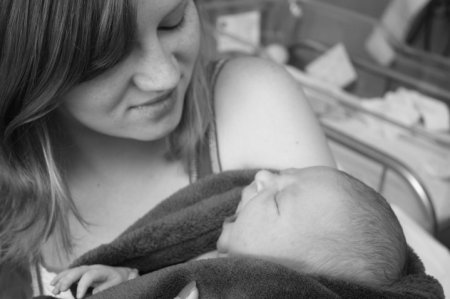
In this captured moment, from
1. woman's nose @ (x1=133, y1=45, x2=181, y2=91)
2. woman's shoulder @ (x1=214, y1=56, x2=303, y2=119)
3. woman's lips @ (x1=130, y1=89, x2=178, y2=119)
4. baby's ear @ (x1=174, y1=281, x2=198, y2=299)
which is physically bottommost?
baby's ear @ (x1=174, y1=281, x2=198, y2=299)

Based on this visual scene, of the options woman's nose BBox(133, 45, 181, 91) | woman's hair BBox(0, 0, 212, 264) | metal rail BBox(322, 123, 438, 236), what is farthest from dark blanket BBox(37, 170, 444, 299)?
metal rail BBox(322, 123, 438, 236)

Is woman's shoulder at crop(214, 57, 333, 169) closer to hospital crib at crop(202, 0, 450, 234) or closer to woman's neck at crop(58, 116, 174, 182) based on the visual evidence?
woman's neck at crop(58, 116, 174, 182)

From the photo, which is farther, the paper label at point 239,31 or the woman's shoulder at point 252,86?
the paper label at point 239,31

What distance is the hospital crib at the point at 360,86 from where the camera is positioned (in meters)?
1.55

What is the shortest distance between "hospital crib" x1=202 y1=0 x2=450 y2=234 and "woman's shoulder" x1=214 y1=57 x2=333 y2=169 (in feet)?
1.91

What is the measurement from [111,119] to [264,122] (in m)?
0.29

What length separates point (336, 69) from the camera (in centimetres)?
220

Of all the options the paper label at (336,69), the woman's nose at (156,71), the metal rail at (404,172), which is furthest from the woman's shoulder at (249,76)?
the paper label at (336,69)

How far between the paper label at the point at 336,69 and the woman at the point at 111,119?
119 cm

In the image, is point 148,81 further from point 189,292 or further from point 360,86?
point 360,86

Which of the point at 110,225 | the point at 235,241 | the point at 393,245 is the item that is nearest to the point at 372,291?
the point at 393,245

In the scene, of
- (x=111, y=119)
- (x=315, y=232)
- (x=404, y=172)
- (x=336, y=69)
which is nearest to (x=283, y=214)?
(x=315, y=232)

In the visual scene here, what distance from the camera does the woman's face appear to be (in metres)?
0.74

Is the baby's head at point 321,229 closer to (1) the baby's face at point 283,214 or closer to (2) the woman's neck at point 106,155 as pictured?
(1) the baby's face at point 283,214
